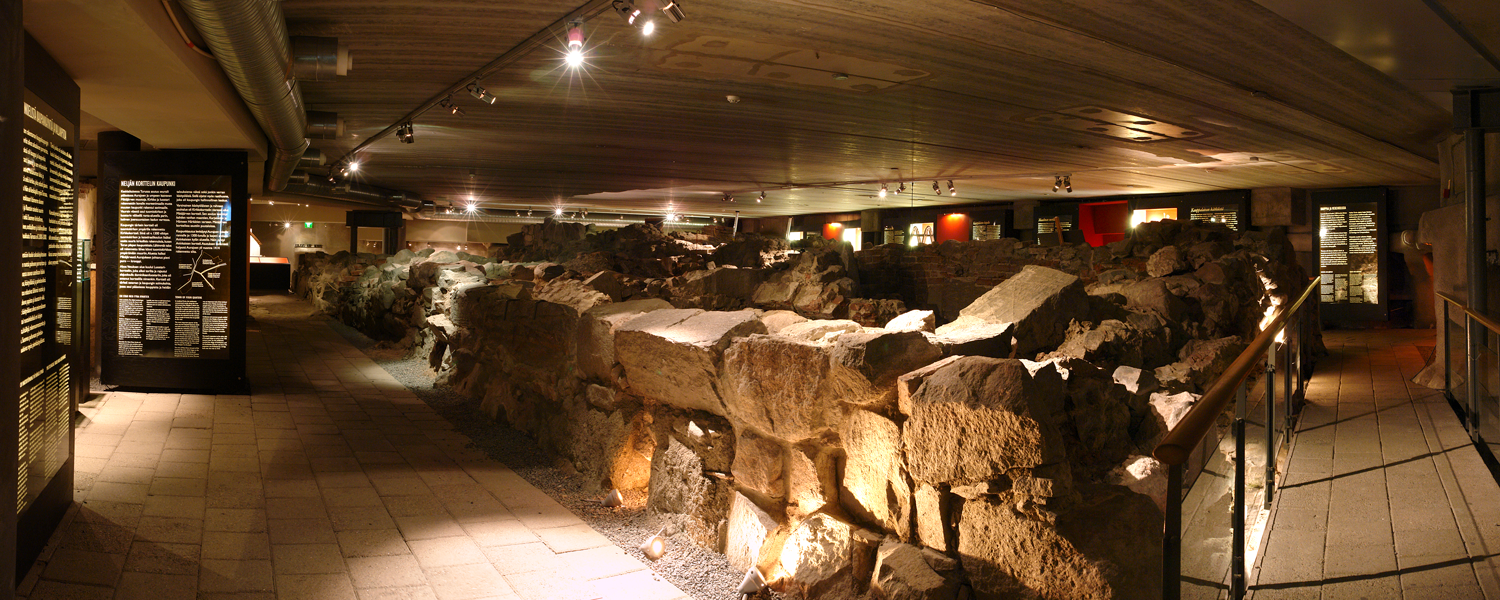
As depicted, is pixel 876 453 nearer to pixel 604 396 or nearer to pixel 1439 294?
pixel 604 396

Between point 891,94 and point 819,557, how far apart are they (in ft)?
13.4

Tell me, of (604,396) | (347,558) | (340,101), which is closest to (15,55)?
(347,558)

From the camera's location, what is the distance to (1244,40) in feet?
14.3

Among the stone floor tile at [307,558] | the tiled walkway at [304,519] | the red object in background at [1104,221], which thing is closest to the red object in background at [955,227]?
the red object in background at [1104,221]

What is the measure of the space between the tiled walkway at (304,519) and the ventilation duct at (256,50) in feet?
7.29

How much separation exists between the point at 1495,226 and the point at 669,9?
5512 millimetres

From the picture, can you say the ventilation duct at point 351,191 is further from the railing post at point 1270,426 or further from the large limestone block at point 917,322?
the railing post at point 1270,426

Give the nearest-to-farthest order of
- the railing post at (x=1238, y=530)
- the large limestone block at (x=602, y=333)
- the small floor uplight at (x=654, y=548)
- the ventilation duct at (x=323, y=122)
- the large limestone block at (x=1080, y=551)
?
the railing post at (x=1238, y=530)
the large limestone block at (x=1080, y=551)
the small floor uplight at (x=654, y=548)
the large limestone block at (x=602, y=333)
the ventilation duct at (x=323, y=122)

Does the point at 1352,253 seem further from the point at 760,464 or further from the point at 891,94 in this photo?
the point at 760,464

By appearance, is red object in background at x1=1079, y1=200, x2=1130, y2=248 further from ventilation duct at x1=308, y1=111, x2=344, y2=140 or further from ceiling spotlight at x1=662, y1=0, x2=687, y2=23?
ceiling spotlight at x1=662, y1=0, x2=687, y2=23

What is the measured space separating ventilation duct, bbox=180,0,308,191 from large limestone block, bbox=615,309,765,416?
2.27 metres

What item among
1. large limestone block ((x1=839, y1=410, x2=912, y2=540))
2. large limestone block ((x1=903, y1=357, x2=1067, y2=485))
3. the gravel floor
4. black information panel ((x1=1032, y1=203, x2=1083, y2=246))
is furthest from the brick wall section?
large limestone block ((x1=903, y1=357, x2=1067, y2=485))

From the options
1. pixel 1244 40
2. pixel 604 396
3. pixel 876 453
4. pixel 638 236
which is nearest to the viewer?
pixel 876 453

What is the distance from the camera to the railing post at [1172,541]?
162 centimetres
